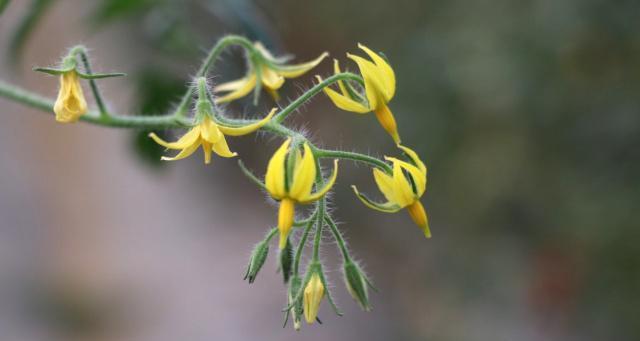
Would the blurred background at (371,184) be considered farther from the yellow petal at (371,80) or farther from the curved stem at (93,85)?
the yellow petal at (371,80)

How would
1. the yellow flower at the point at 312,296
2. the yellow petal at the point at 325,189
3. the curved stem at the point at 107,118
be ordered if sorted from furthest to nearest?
1. the curved stem at the point at 107,118
2. the yellow flower at the point at 312,296
3. the yellow petal at the point at 325,189

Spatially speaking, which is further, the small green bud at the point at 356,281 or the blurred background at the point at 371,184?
the blurred background at the point at 371,184

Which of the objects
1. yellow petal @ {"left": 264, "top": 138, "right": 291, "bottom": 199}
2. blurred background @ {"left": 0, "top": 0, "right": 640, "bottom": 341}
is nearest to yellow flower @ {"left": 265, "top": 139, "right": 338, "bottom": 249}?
yellow petal @ {"left": 264, "top": 138, "right": 291, "bottom": 199}

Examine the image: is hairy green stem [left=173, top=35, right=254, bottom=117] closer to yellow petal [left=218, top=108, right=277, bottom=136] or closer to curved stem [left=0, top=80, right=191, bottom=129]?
curved stem [left=0, top=80, right=191, bottom=129]

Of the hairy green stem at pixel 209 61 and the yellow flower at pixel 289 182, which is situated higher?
the hairy green stem at pixel 209 61

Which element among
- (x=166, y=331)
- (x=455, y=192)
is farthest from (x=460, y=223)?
(x=166, y=331)

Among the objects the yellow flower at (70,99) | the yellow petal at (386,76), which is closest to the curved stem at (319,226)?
the yellow petal at (386,76)

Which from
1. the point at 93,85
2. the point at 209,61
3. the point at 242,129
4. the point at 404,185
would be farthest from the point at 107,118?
the point at 404,185

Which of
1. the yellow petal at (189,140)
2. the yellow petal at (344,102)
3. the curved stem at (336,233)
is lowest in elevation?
the curved stem at (336,233)
